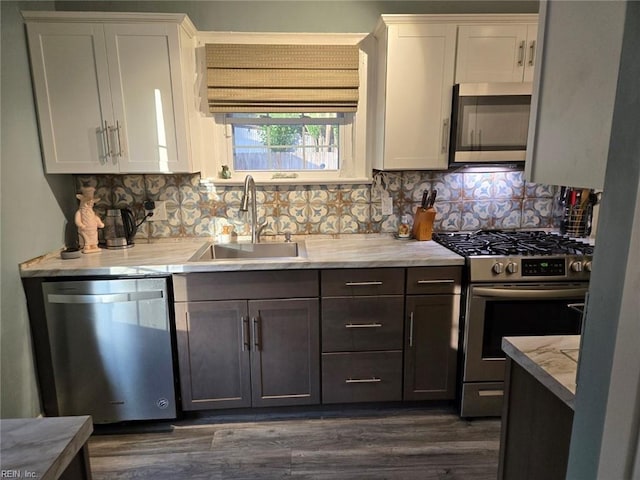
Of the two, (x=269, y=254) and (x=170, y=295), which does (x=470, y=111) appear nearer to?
(x=269, y=254)

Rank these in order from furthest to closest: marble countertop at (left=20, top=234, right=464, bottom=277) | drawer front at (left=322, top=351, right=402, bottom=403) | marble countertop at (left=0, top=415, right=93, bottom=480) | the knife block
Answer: the knife block → drawer front at (left=322, top=351, right=402, bottom=403) → marble countertop at (left=20, top=234, right=464, bottom=277) → marble countertop at (left=0, top=415, right=93, bottom=480)

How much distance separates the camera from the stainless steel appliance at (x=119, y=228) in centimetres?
238

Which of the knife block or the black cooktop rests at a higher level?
the knife block

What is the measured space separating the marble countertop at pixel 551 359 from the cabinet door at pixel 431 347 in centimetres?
97

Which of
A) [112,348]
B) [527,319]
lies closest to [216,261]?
[112,348]

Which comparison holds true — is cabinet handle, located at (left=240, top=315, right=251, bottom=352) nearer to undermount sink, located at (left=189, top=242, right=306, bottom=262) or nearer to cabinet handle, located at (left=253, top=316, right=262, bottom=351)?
cabinet handle, located at (left=253, top=316, right=262, bottom=351)

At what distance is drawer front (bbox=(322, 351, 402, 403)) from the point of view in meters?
2.20

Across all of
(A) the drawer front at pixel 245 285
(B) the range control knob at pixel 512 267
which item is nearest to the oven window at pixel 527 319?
(B) the range control knob at pixel 512 267

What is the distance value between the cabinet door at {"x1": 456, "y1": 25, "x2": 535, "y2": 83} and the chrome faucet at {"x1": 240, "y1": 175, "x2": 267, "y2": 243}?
1373mm

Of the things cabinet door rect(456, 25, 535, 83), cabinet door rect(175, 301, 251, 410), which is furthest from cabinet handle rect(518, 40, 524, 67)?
cabinet door rect(175, 301, 251, 410)

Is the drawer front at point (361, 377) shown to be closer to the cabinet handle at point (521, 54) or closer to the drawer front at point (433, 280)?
the drawer front at point (433, 280)

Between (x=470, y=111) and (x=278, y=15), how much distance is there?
1324 mm

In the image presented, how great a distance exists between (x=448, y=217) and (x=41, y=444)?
250 cm

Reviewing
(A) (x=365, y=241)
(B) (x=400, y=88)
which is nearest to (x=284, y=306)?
(A) (x=365, y=241)
